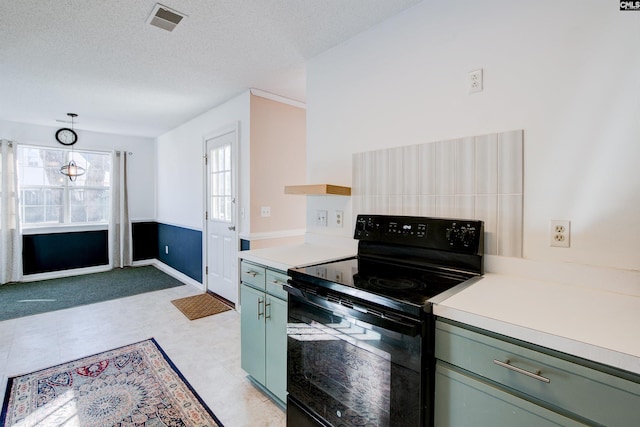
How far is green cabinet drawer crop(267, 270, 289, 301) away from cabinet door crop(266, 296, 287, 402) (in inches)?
1.3

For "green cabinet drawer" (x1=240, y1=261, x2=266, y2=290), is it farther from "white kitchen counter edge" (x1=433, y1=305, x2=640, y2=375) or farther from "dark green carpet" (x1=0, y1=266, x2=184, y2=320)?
"dark green carpet" (x1=0, y1=266, x2=184, y2=320)

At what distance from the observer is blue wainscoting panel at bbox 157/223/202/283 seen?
172 inches

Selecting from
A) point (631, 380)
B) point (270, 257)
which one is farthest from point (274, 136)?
point (631, 380)

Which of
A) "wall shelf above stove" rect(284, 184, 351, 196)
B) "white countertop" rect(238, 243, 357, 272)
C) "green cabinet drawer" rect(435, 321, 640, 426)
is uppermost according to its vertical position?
"wall shelf above stove" rect(284, 184, 351, 196)

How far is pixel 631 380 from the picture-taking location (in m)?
0.75

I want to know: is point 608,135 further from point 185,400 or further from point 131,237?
point 131,237

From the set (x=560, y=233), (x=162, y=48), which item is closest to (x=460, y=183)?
(x=560, y=233)

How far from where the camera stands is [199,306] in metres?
3.59

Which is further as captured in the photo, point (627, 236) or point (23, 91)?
point (23, 91)

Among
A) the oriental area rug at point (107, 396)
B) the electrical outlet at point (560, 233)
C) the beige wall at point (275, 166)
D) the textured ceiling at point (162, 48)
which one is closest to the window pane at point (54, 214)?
the textured ceiling at point (162, 48)

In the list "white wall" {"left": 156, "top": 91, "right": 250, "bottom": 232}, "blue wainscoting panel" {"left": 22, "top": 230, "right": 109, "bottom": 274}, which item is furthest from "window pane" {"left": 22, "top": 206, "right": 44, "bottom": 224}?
"white wall" {"left": 156, "top": 91, "right": 250, "bottom": 232}

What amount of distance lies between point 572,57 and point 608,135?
368mm

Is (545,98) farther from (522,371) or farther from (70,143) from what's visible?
(70,143)

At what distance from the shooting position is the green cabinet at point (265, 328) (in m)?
1.76
